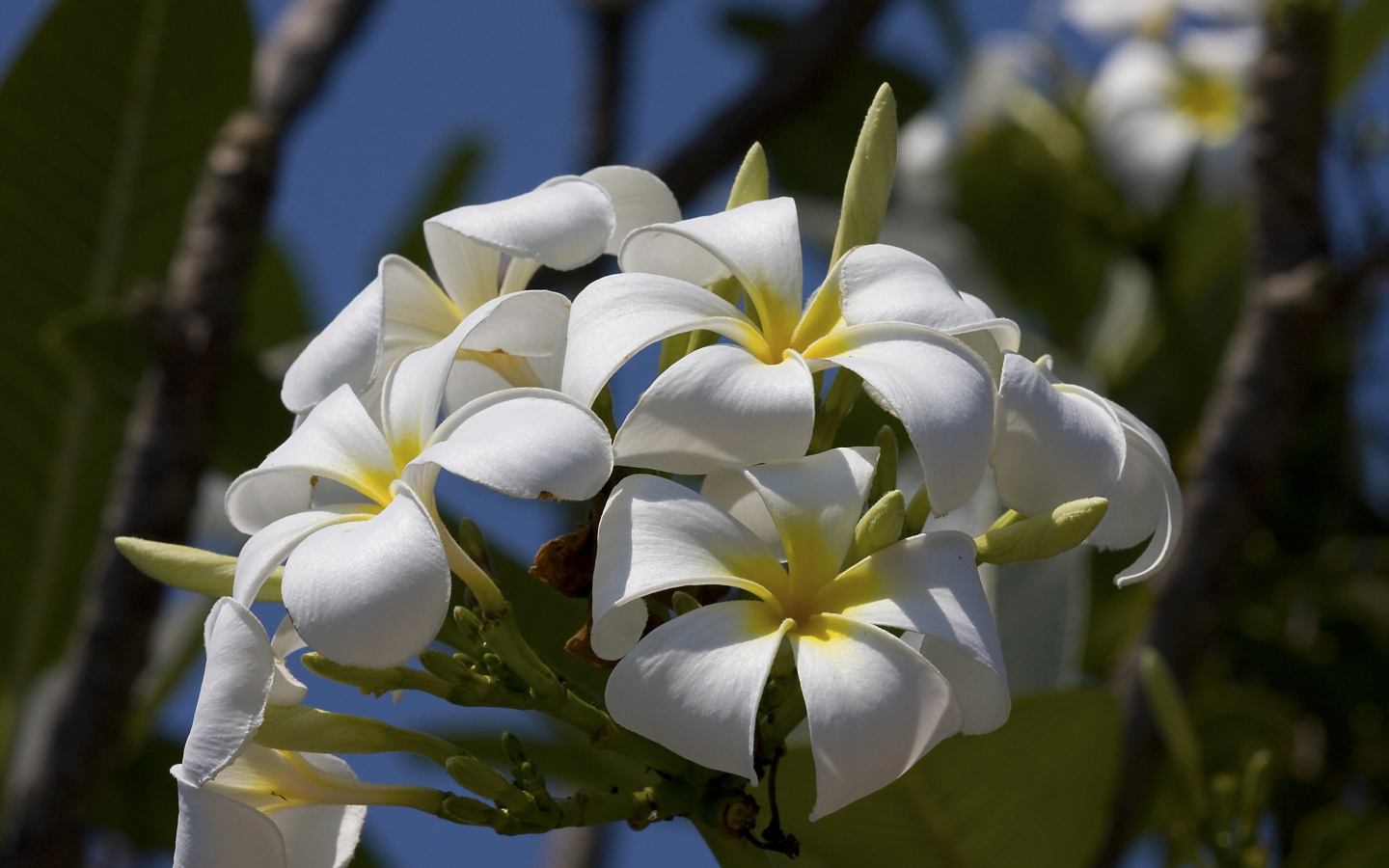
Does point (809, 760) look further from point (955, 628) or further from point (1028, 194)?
point (1028, 194)

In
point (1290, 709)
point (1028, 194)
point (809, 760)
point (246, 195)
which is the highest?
point (246, 195)

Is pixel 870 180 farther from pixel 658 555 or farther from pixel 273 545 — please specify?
pixel 273 545

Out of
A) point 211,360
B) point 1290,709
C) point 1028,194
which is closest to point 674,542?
point 211,360

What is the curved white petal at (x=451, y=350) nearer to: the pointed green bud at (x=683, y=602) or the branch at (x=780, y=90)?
the pointed green bud at (x=683, y=602)

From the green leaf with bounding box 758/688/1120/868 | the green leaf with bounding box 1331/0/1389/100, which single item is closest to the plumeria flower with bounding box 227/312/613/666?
the green leaf with bounding box 758/688/1120/868

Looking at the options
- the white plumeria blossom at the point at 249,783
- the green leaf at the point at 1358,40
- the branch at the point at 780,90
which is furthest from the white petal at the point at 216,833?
the green leaf at the point at 1358,40

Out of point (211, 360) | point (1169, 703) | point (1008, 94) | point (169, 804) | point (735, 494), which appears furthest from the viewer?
point (1008, 94)

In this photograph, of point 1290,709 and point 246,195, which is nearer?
point 246,195

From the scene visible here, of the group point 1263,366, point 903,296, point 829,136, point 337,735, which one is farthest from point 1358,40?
point 337,735
